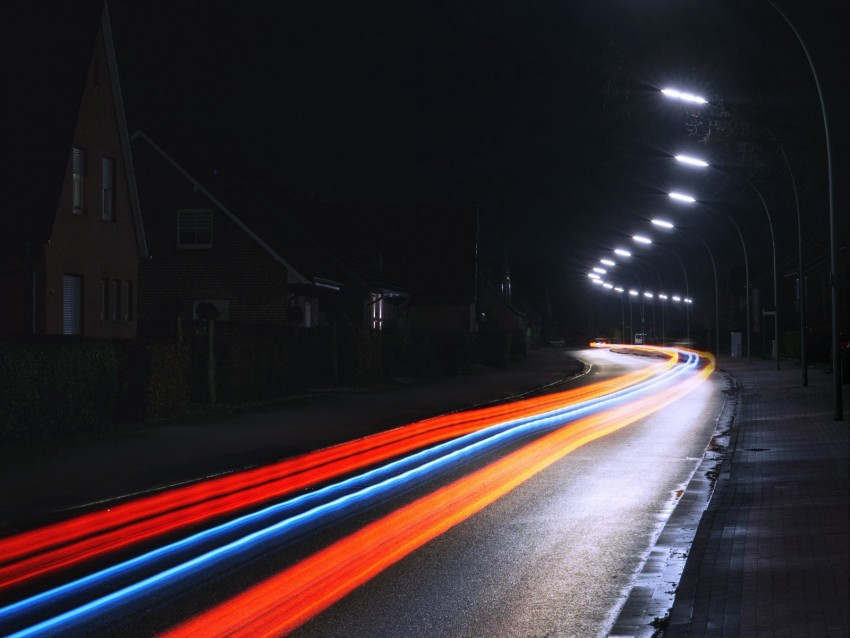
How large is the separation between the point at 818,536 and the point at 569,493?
13.5 feet

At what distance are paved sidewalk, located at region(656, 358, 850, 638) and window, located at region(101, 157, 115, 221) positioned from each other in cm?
1863

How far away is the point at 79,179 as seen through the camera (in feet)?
93.9

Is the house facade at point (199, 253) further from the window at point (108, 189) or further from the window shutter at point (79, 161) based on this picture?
the window shutter at point (79, 161)

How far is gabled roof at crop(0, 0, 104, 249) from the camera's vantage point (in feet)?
87.5

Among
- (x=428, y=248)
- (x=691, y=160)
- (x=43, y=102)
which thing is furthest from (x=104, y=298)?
(x=428, y=248)

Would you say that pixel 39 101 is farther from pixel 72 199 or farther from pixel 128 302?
pixel 128 302

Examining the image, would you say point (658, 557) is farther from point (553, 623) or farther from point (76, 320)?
point (76, 320)

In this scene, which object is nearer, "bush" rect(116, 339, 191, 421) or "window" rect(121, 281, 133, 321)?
"bush" rect(116, 339, 191, 421)

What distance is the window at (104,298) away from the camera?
29.8 m

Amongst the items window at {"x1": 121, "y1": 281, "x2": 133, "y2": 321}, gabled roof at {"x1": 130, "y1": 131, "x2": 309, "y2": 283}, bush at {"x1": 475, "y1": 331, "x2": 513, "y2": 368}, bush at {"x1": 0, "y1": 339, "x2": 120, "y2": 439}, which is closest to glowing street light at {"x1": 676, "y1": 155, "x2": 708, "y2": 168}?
gabled roof at {"x1": 130, "y1": 131, "x2": 309, "y2": 283}

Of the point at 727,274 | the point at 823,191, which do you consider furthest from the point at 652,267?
the point at 823,191

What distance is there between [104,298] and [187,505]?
19.8 m

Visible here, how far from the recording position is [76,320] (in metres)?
28.2

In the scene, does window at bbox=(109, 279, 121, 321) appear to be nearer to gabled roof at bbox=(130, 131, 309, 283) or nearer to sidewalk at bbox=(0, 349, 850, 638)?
sidewalk at bbox=(0, 349, 850, 638)
